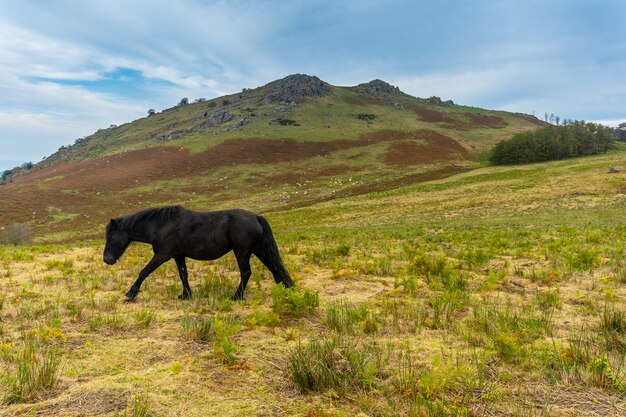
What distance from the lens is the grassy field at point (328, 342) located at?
3.40 metres

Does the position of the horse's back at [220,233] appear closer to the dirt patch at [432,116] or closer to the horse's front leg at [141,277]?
the horse's front leg at [141,277]

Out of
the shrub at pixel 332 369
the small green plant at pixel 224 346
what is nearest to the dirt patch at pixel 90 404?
the small green plant at pixel 224 346

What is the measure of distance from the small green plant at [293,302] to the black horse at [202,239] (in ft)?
5.31

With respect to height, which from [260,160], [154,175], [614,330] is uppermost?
[260,160]

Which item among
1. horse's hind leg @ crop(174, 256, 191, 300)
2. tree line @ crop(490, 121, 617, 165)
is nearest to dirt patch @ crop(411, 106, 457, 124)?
tree line @ crop(490, 121, 617, 165)

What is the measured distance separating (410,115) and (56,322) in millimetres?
121978

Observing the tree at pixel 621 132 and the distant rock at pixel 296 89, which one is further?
the tree at pixel 621 132

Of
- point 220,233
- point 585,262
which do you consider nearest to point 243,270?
point 220,233

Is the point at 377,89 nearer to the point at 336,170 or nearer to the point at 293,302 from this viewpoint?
the point at 336,170

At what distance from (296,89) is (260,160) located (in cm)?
6577

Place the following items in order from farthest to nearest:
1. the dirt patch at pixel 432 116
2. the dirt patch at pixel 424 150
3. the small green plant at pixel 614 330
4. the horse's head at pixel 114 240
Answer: the dirt patch at pixel 432 116, the dirt patch at pixel 424 150, the horse's head at pixel 114 240, the small green plant at pixel 614 330

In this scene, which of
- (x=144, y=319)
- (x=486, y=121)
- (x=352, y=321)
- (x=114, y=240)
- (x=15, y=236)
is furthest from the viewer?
(x=486, y=121)

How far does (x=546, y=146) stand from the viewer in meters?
69.5

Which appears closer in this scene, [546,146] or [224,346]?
[224,346]
